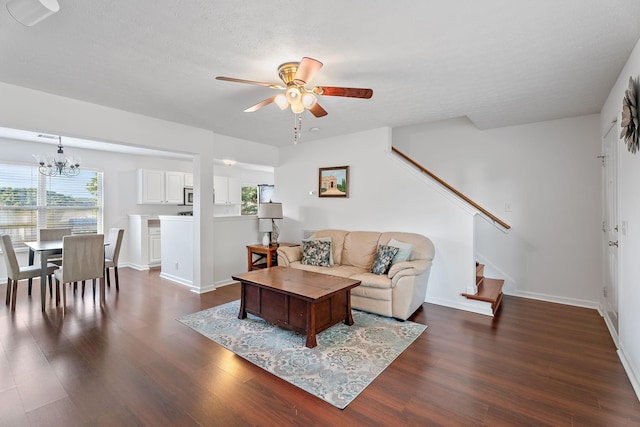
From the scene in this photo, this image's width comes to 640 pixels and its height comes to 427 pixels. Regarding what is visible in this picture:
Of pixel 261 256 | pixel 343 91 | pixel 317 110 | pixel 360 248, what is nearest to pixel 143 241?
pixel 261 256

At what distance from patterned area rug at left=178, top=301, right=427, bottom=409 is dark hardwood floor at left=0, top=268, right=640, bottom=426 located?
96 mm

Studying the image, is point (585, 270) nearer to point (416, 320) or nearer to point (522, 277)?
point (522, 277)

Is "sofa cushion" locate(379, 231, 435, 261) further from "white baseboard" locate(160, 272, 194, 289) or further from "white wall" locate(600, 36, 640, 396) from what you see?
"white baseboard" locate(160, 272, 194, 289)

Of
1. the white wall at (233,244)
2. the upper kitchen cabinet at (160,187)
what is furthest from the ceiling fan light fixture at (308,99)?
the upper kitchen cabinet at (160,187)

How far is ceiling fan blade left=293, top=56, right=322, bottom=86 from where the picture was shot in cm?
206

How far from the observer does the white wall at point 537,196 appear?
12.6 feet

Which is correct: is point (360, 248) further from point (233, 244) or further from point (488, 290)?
point (233, 244)

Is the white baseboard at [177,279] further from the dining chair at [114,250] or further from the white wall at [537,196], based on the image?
the white wall at [537,196]

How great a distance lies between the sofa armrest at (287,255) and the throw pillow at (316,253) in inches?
4.7

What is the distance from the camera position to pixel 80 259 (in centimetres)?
379

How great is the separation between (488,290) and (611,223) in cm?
146

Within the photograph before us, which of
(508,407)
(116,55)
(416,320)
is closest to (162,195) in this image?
(116,55)

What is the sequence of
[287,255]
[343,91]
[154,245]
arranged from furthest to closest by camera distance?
[154,245] → [287,255] → [343,91]

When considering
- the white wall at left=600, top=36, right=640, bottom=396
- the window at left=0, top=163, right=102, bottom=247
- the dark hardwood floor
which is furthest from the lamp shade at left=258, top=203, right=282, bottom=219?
the white wall at left=600, top=36, right=640, bottom=396
